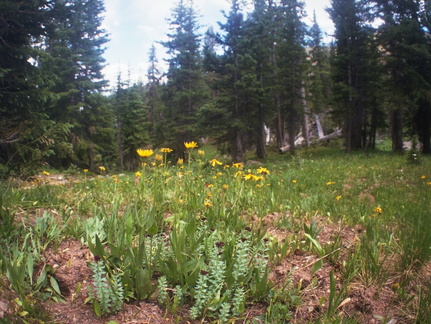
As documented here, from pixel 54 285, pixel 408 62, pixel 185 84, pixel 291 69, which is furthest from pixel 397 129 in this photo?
pixel 54 285

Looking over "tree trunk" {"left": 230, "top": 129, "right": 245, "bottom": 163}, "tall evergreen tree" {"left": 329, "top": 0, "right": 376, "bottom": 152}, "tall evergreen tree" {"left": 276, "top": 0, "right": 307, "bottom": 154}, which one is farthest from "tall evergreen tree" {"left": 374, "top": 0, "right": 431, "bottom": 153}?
"tree trunk" {"left": 230, "top": 129, "right": 245, "bottom": 163}

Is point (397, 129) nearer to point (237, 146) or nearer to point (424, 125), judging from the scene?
point (424, 125)

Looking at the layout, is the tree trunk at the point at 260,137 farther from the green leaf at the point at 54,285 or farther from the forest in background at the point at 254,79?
the green leaf at the point at 54,285

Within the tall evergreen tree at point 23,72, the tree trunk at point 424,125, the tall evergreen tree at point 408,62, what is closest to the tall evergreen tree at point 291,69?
the tall evergreen tree at point 408,62

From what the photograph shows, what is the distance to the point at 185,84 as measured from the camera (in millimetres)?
24453

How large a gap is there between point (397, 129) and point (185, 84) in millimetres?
16249

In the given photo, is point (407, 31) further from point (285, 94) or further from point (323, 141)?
point (323, 141)

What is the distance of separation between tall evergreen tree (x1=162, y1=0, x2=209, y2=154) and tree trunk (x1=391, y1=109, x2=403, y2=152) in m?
13.8

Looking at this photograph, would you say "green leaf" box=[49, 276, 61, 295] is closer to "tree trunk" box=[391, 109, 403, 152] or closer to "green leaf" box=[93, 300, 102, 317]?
"green leaf" box=[93, 300, 102, 317]

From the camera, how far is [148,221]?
2.03 meters

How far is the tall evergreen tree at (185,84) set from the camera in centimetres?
2341

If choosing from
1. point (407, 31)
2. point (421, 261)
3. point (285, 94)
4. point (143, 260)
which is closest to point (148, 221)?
point (143, 260)

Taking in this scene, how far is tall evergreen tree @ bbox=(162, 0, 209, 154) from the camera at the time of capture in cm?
2341

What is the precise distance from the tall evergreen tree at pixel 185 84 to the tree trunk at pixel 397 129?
13843 millimetres
